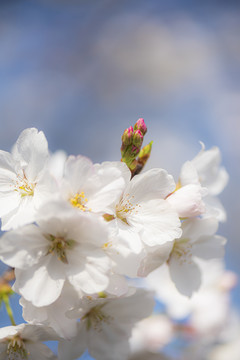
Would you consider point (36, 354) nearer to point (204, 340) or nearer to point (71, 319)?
point (71, 319)

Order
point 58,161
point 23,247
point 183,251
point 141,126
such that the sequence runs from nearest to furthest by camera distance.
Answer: point 23,247, point 141,126, point 183,251, point 58,161

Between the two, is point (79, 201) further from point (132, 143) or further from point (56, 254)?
point (132, 143)

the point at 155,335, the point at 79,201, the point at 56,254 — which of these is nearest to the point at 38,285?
the point at 56,254

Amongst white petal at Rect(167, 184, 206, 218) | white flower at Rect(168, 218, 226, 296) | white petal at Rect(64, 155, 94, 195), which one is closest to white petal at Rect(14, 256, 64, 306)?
white petal at Rect(64, 155, 94, 195)

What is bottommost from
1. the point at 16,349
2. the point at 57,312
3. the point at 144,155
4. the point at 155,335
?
the point at 155,335

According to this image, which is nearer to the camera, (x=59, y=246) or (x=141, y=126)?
(x=59, y=246)

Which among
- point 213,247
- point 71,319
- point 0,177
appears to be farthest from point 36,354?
point 213,247
